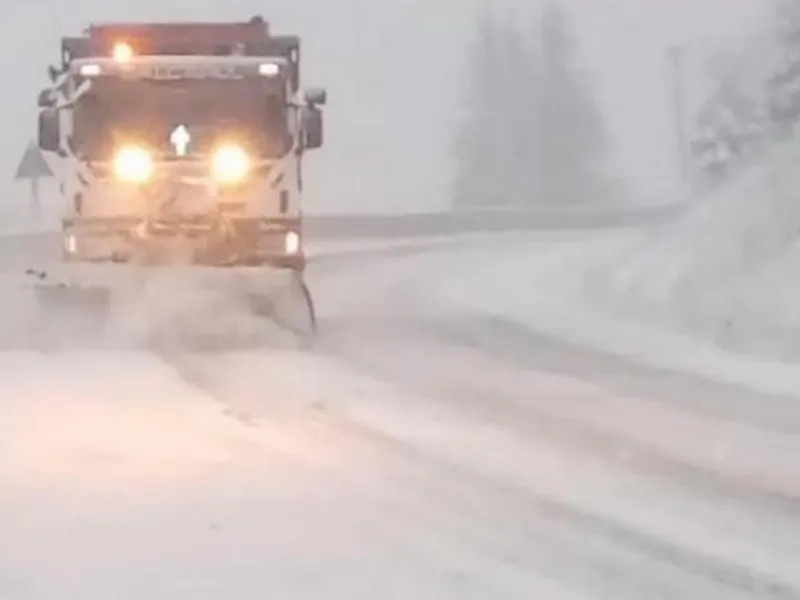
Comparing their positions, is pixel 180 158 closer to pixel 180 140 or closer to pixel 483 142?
pixel 180 140

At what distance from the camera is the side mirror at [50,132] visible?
15898 millimetres

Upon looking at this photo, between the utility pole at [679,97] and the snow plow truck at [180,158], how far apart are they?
211 feet

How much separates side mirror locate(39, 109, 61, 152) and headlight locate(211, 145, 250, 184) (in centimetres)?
147

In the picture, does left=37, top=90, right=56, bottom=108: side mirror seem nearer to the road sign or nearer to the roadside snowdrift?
the road sign

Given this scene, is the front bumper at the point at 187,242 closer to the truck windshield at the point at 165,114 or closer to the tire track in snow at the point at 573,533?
the truck windshield at the point at 165,114

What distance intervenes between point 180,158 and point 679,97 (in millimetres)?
68869

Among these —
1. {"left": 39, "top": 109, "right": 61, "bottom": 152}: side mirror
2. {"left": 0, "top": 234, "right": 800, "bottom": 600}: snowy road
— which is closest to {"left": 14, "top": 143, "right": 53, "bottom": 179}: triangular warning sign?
{"left": 39, "top": 109, "right": 61, "bottom": 152}: side mirror

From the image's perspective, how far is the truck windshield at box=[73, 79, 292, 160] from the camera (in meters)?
15.8

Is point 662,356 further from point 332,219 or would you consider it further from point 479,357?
point 332,219

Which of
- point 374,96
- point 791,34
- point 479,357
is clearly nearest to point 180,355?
point 479,357

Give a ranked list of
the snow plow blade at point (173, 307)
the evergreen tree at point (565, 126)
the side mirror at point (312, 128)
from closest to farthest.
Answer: the snow plow blade at point (173, 307) < the side mirror at point (312, 128) < the evergreen tree at point (565, 126)

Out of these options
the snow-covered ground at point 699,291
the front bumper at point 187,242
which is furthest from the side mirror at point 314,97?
the snow-covered ground at point 699,291

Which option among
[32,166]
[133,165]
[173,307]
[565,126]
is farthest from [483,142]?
[173,307]

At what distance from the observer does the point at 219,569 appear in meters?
6.56
